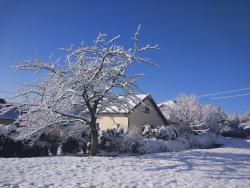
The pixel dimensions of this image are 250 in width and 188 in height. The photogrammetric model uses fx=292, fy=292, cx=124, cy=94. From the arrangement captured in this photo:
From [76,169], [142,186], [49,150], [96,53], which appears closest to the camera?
[142,186]

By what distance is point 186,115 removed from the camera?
103ft

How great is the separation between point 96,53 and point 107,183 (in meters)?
7.47

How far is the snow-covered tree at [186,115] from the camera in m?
30.5

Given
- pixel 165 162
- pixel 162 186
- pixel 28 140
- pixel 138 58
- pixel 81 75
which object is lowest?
pixel 162 186

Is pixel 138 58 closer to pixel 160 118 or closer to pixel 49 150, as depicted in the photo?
pixel 49 150

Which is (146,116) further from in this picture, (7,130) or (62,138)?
(7,130)

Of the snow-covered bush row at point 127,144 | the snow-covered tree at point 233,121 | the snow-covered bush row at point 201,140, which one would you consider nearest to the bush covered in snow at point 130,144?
the snow-covered bush row at point 127,144

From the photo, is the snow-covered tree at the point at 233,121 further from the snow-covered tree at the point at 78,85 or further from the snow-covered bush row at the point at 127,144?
the snow-covered tree at the point at 78,85

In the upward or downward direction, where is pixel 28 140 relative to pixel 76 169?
upward

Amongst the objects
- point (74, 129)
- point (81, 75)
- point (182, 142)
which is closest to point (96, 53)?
point (81, 75)

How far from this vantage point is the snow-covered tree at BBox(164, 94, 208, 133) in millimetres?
30531

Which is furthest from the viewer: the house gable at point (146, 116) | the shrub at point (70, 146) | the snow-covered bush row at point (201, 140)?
the house gable at point (146, 116)

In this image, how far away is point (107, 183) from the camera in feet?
28.0

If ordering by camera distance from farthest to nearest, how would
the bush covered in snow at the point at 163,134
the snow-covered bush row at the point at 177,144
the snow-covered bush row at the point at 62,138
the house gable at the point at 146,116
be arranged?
the house gable at the point at 146,116 → the bush covered in snow at the point at 163,134 → the snow-covered bush row at the point at 177,144 → the snow-covered bush row at the point at 62,138
